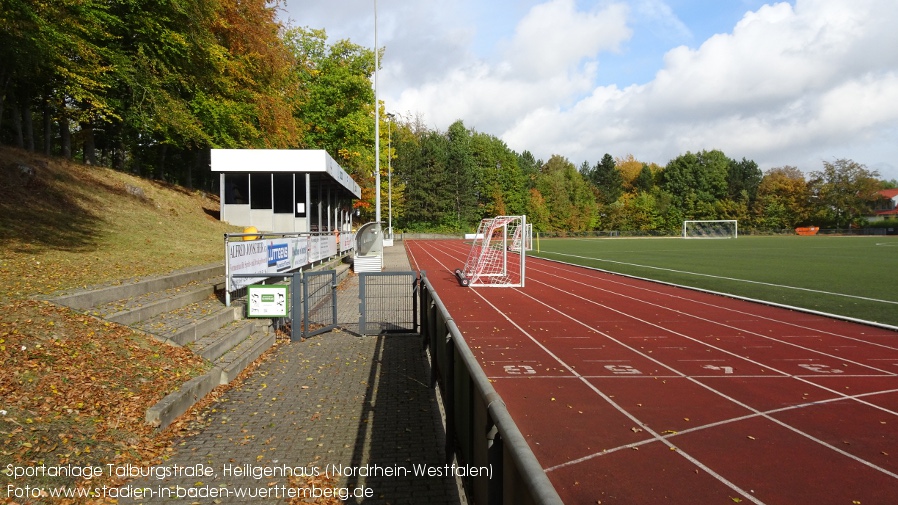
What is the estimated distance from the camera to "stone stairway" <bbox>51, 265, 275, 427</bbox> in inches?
248

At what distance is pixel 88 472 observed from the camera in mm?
4141

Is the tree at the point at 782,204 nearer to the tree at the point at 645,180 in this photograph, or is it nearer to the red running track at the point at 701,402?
Result: the tree at the point at 645,180

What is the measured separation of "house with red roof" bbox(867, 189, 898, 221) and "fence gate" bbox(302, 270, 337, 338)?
10418cm

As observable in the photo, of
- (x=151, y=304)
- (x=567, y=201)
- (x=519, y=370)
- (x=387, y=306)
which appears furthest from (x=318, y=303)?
(x=567, y=201)

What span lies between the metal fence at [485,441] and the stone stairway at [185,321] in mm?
2940

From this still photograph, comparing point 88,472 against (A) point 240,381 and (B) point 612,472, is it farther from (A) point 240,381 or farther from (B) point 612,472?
(B) point 612,472

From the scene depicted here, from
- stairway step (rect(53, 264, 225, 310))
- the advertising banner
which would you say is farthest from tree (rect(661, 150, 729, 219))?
stairway step (rect(53, 264, 225, 310))

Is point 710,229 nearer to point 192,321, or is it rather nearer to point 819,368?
point 819,368

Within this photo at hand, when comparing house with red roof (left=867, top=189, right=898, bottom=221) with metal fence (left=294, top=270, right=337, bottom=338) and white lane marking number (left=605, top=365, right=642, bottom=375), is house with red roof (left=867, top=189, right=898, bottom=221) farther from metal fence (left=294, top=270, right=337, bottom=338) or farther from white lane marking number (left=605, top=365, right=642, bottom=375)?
metal fence (left=294, top=270, right=337, bottom=338)

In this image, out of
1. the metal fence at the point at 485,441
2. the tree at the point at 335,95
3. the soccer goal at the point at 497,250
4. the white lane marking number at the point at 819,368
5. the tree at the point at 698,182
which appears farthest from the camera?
the tree at the point at 698,182

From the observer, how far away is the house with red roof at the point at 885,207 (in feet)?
296

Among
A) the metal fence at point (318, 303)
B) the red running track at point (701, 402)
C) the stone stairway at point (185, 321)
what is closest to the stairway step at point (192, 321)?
the stone stairway at point (185, 321)

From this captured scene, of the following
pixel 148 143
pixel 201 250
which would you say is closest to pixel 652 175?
pixel 148 143

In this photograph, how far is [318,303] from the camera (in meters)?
11.7
